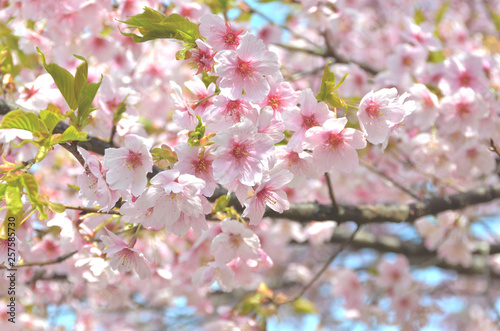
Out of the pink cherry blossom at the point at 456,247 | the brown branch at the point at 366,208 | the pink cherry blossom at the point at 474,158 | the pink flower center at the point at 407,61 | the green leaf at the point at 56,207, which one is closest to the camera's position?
the green leaf at the point at 56,207

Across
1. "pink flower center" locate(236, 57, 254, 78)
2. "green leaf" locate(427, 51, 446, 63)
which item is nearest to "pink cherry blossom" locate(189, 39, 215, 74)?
"pink flower center" locate(236, 57, 254, 78)

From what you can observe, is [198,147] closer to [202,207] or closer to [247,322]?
[202,207]

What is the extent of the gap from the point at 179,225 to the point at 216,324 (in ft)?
3.73

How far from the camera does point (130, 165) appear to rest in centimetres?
126

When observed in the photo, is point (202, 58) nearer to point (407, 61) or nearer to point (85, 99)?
point (85, 99)

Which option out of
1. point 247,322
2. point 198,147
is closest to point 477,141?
point 247,322

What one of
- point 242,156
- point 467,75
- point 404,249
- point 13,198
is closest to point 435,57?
point 467,75

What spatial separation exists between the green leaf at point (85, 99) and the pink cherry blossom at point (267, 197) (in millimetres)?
528

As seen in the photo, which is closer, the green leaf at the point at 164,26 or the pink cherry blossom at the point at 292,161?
the green leaf at the point at 164,26

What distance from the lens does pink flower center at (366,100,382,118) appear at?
141 centimetres

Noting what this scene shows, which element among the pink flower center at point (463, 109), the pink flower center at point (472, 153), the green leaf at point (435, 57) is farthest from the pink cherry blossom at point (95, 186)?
the green leaf at point (435, 57)

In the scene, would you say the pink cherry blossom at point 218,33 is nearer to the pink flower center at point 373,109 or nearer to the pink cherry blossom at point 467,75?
the pink flower center at point 373,109

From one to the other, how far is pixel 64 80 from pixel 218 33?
467mm

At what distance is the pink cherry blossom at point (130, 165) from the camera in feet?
4.06
